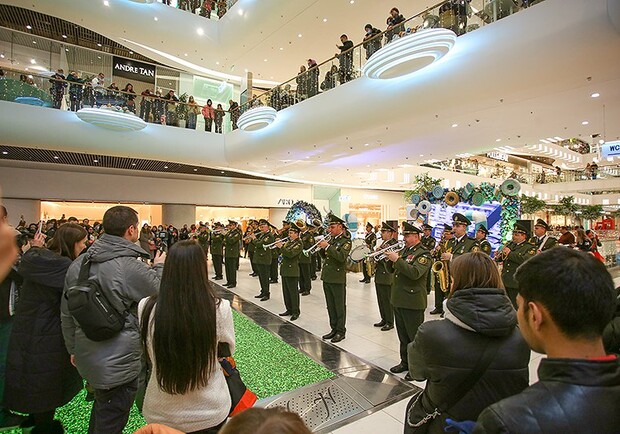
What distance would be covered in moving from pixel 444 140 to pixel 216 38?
9874 millimetres

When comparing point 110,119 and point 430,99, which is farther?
point 110,119

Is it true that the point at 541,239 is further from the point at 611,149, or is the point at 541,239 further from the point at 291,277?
the point at 291,277

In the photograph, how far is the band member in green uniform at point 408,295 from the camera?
3.89m

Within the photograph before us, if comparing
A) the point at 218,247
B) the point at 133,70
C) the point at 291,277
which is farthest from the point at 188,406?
the point at 133,70

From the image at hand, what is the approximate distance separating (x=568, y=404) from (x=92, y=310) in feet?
6.64

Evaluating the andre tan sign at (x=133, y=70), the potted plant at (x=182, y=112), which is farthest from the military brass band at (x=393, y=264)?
the andre tan sign at (x=133, y=70)

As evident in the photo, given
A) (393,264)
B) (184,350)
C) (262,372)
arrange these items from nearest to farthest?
1. (184,350)
2. (262,372)
3. (393,264)

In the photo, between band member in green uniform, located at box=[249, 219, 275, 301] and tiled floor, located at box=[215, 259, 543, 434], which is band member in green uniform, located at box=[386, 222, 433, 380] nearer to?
tiled floor, located at box=[215, 259, 543, 434]

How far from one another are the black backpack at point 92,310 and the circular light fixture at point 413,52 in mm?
5649

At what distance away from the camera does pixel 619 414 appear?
83cm

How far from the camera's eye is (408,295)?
13.0ft

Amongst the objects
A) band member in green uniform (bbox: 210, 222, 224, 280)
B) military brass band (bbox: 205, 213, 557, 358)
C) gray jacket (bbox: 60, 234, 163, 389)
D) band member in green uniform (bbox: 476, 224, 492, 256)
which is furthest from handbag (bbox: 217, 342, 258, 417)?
band member in green uniform (bbox: 210, 222, 224, 280)

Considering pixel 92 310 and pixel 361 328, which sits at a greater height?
pixel 92 310

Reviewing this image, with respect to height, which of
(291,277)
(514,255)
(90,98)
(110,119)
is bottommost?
(291,277)
